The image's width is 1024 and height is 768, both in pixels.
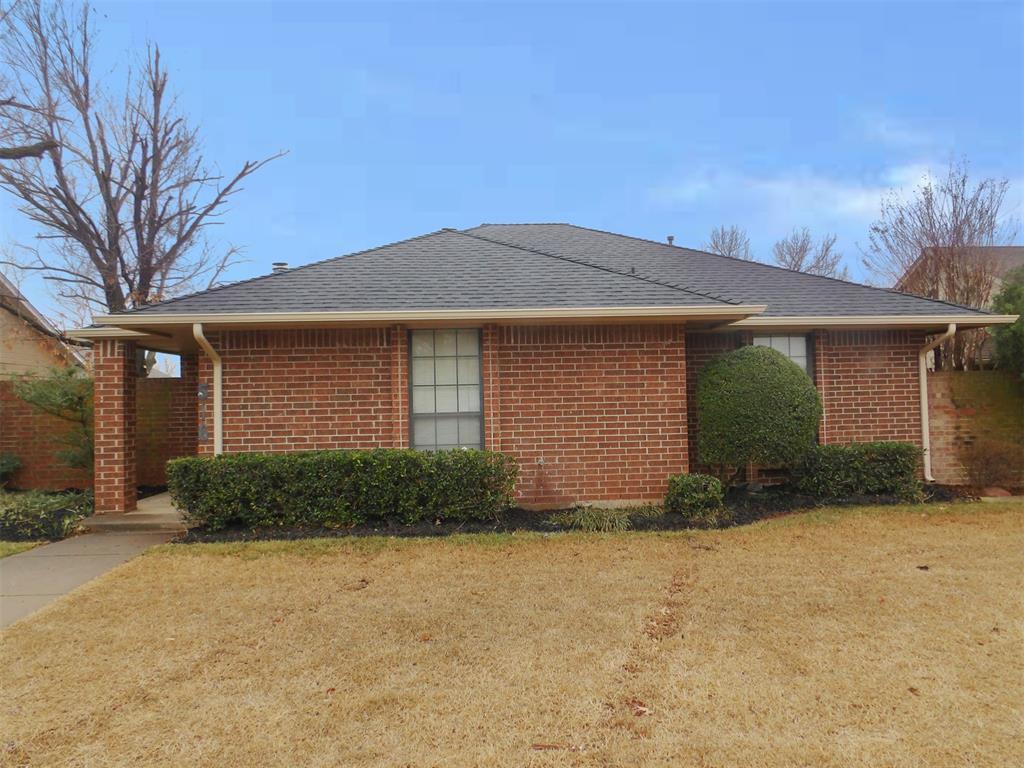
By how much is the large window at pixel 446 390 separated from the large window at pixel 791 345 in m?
4.42

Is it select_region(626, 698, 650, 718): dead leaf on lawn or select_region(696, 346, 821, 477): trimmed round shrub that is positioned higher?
select_region(696, 346, 821, 477): trimmed round shrub

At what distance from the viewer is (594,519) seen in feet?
23.9

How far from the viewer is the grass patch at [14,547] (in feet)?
22.4

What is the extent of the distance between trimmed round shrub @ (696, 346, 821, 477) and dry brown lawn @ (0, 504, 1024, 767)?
61.3 inches

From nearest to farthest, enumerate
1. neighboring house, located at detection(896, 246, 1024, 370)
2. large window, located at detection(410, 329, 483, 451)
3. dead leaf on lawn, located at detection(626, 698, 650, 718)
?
dead leaf on lawn, located at detection(626, 698, 650, 718), large window, located at detection(410, 329, 483, 451), neighboring house, located at detection(896, 246, 1024, 370)

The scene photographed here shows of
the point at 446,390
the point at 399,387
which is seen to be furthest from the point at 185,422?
the point at 446,390

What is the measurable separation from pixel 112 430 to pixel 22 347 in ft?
39.3

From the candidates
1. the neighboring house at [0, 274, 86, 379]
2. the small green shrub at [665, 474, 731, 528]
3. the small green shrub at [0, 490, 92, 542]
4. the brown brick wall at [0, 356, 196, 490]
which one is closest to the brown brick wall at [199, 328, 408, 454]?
the small green shrub at [0, 490, 92, 542]

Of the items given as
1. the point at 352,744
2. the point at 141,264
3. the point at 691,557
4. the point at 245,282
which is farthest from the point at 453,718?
the point at 141,264

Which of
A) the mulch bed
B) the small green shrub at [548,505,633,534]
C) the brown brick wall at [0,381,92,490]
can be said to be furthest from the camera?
the brown brick wall at [0,381,92,490]

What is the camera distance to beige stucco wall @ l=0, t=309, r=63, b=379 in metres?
16.2

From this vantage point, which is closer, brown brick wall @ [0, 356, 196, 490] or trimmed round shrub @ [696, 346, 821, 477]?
trimmed round shrub @ [696, 346, 821, 477]

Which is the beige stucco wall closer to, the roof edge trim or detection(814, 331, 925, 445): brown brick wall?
the roof edge trim

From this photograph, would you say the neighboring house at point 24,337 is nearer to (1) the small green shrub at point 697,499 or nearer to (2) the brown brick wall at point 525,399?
(2) the brown brick wall at point 525,399
